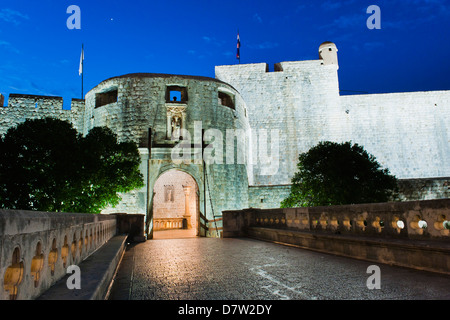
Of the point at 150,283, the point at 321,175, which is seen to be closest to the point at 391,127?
the point at 321,175

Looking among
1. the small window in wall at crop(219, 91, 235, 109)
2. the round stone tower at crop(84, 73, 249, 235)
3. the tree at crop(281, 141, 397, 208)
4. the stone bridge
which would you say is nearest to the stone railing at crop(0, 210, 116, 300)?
the stone bridge

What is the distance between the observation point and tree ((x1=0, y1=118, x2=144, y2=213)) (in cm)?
1022

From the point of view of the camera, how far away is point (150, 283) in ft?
11.5

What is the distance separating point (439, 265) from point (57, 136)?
11.3 m

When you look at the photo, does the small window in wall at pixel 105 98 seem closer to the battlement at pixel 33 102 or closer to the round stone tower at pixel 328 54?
the battlement at pixel 33 102

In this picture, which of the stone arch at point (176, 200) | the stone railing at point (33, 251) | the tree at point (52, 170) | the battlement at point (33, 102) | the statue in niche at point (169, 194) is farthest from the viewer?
the statue in niche at point (169, 194)

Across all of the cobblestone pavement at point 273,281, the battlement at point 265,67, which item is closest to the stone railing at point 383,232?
the cobblestone pavement at point 273,281

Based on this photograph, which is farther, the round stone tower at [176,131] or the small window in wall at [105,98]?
the small window in wall at [105,98]

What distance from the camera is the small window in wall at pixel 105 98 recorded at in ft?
55.6

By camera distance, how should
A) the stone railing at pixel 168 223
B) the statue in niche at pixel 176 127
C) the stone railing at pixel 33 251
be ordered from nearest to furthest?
1. the stone railing at pixel 33 251
2. the statue in niche at pixel 176 127
3. the stone railing at pixel 168 223

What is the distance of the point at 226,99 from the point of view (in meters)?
18.7

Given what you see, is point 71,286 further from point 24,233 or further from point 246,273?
point 246,273

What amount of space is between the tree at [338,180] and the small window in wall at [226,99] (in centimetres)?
605
